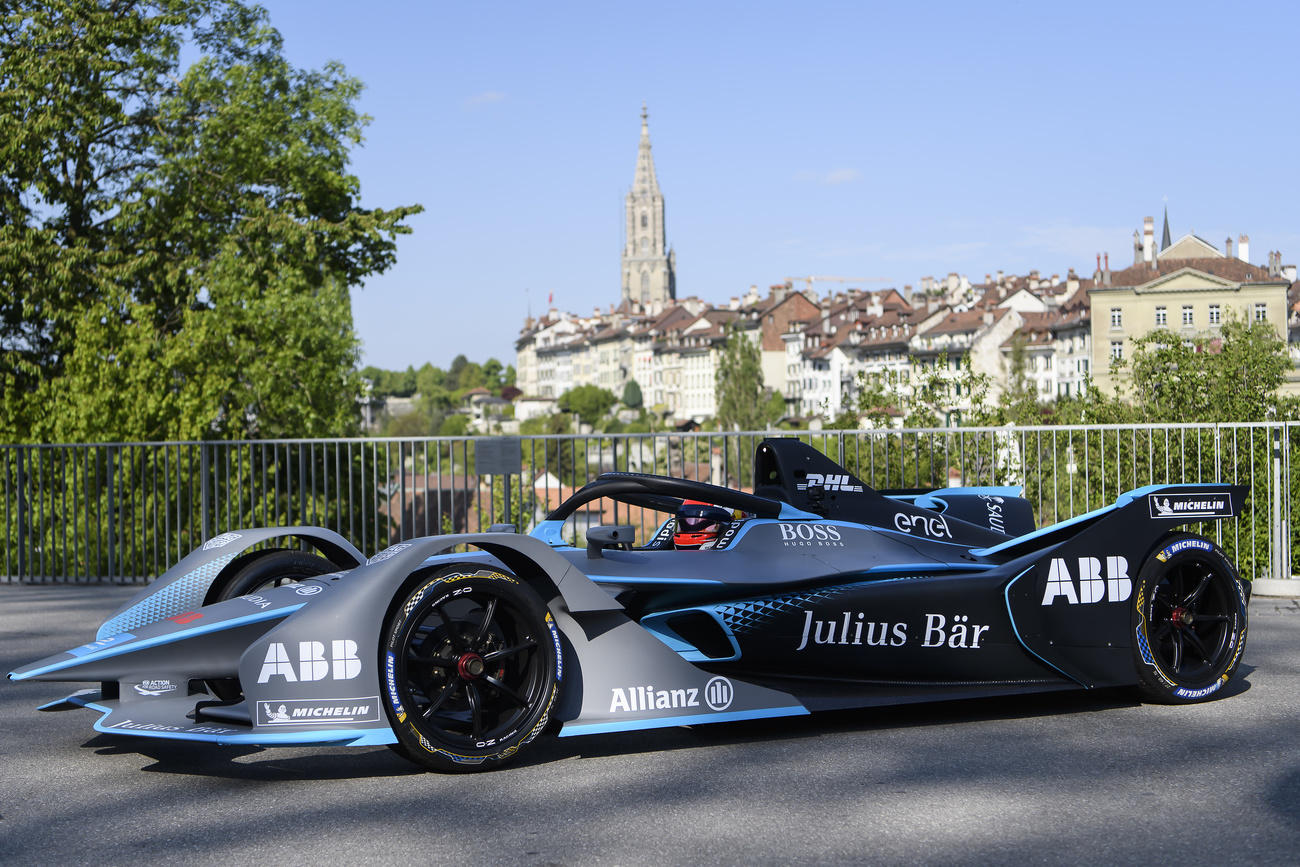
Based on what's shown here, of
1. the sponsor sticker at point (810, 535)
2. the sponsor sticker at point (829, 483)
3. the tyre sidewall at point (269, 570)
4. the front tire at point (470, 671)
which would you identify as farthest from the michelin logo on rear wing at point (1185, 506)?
the tyre sidewall at point (269, 570)

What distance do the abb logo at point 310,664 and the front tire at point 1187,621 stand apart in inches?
135

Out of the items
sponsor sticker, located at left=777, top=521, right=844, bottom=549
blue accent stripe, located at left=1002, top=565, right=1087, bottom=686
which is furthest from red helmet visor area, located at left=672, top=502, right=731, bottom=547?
blue accent stripe, located at left=1002, top=565, right=1087, bottom=686

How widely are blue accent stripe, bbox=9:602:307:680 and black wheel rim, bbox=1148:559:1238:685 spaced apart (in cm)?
383

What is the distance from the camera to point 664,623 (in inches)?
208

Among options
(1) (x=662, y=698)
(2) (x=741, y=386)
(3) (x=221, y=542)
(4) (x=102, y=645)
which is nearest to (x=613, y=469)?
(3) (x=221, y=542)

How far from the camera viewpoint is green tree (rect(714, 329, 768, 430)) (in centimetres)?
12125

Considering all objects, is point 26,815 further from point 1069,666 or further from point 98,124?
point 98,124

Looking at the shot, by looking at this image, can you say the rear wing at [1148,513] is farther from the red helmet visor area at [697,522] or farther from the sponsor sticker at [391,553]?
the sponsor sticker at [391,553]

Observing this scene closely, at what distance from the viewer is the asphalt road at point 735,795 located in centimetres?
379

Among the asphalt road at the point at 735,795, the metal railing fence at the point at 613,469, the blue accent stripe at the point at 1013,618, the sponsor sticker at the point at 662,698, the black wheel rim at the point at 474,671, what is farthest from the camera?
the metal railing fence at the point at 613,469

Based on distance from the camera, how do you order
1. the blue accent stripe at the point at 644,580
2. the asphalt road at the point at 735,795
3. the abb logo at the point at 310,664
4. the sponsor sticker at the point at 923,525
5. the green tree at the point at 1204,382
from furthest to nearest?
the green tree at the point at 1204,382, the sponsor sticker at the point at 923,525, the blue accent stripe at the point at 644,580, the abb logo at the point at 310,664, the asphalt road at the point at 735,795

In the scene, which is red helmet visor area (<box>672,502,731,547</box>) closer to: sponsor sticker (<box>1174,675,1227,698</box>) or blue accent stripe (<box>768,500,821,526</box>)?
blue accent stripe (<box>768,500,821,526</box>)

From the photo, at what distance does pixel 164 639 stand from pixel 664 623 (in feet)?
6.34

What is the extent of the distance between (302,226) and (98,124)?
13.0 feet
